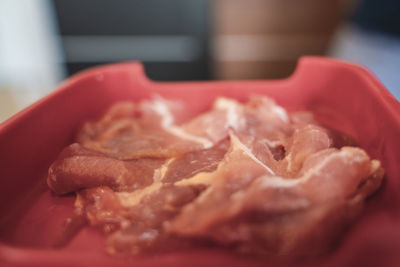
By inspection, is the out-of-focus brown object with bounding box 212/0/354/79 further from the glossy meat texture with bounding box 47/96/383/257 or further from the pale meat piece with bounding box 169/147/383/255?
the pale meat piece with bounding box 169/147/383/255

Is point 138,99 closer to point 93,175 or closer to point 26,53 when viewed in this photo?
point 93,175

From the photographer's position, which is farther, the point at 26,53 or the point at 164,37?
the point at 26,53

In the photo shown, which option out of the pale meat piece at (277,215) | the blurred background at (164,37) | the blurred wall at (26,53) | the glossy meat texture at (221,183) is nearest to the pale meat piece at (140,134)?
the glossy meat texture at (221,183)

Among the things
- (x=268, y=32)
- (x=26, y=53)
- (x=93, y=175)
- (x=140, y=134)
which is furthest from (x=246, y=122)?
(x=26, y=53)

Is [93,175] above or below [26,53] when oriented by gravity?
above

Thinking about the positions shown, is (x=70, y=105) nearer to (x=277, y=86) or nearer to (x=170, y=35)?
(x=277, y=86)

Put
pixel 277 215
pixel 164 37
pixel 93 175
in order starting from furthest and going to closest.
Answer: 1. pixel 164 37
2. pixel 93 175
3. pixel 277 215

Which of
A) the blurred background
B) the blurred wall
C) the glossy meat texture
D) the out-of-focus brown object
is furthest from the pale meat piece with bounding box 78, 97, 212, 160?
the blurred wall
